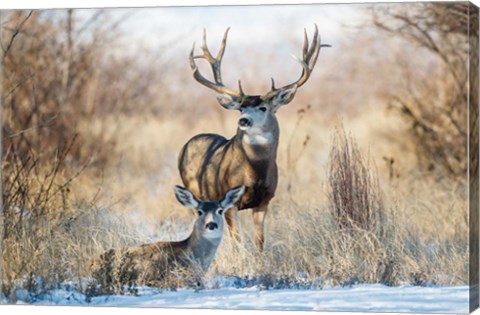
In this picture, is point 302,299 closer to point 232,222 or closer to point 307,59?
point 232,222

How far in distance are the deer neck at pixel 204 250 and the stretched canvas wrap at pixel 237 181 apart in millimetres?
20

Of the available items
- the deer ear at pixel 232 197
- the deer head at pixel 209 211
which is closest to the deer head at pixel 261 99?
the deer ear at pixel 232 197

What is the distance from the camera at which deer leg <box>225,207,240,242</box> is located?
561 inches

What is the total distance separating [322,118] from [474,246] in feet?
31.8

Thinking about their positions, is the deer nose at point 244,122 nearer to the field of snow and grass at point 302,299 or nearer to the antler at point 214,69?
the antler at point 214,69

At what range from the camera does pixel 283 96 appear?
14.1 meters

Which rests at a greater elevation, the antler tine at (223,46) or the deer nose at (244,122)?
the antler tine at (223,46)

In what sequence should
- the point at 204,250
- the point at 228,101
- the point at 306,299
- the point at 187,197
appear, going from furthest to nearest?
the point at 228,101
the point at 187,197
the point at 204,250
the point at 306,299

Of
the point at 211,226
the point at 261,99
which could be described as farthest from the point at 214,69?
the point at 211,226

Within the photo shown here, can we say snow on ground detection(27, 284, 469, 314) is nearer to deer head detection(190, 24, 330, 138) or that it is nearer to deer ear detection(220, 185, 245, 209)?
deer ear detection(220, 185, 245, 209)

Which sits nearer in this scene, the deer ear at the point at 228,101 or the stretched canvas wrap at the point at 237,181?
the stretched canvas wrap at the point at 237,181

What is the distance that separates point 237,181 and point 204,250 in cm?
87

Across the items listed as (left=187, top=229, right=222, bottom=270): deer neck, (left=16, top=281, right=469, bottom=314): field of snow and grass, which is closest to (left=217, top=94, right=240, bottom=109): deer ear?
(left=187, top=229, right=222, bottom=270): deer neck

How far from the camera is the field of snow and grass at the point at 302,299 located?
13.2 meters
